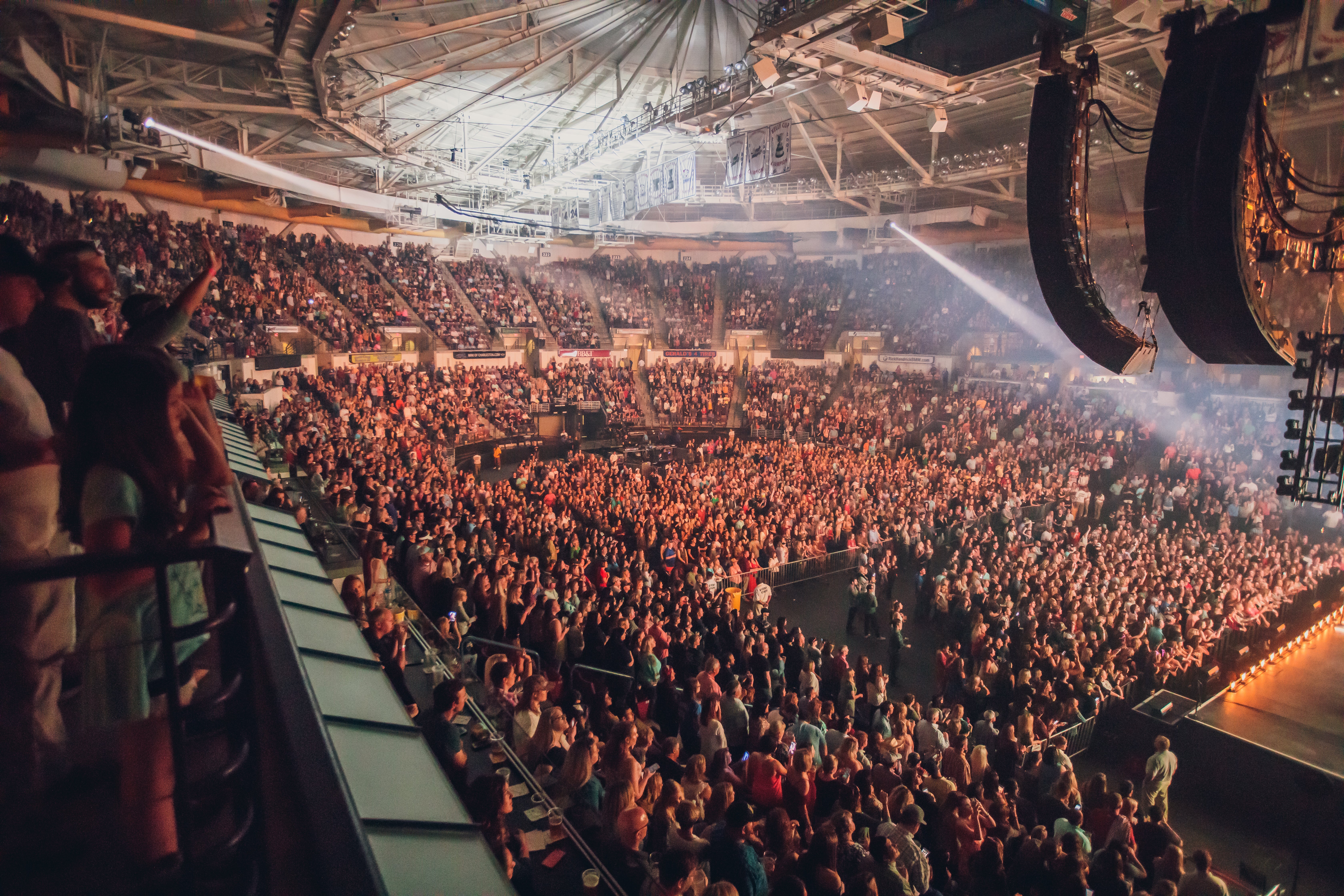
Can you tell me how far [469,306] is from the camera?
89.2 feet

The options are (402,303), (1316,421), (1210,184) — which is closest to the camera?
(1210,184)

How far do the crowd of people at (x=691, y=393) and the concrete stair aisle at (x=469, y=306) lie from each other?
620 centimetres

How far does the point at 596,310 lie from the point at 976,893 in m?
28.8

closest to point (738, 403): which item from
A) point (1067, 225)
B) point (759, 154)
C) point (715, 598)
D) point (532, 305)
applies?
point (532, 305)

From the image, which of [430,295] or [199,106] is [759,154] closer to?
[199,106]

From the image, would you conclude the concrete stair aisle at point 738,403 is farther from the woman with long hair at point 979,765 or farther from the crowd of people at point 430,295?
the woman with long hair at point 979,765

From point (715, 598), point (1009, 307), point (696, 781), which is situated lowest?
point (715, 598)

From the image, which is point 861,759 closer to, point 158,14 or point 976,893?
point 976,893

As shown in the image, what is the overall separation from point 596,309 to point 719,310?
586 cm

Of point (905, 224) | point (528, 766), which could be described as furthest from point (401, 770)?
point (905, 224)

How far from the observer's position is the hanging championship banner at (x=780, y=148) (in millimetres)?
12961

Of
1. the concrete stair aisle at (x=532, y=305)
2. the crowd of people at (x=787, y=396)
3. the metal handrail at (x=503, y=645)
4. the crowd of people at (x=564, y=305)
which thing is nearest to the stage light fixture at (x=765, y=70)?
the metal handrail at (x=503, y=645)

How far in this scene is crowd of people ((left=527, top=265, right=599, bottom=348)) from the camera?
2848 centimetres

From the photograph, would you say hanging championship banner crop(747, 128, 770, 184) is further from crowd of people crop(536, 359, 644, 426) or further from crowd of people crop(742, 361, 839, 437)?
crowd of people crop(536, 359, 644, 426)
